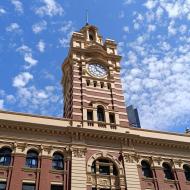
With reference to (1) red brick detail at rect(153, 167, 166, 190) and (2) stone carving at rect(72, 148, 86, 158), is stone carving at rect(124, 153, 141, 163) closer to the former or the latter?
(1) red brick detail at rect(153, 167, 166, 190)

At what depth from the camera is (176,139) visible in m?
36.2

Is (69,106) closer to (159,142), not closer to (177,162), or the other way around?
(159,142)

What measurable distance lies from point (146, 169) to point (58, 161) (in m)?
9.15

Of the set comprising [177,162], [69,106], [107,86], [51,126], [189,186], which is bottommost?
[189,186]

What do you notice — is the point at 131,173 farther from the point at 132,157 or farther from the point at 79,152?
the point at 79,152

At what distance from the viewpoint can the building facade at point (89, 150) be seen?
29.3 m

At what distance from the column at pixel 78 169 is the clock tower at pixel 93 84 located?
11.6 feet

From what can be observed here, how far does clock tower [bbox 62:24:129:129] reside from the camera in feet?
117

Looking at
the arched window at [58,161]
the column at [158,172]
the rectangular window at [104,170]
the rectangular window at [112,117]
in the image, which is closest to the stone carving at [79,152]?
the arched window at [58,161]

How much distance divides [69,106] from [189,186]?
15693 mm

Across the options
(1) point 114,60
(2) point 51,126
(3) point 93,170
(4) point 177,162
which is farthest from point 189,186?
(1) point 114,60

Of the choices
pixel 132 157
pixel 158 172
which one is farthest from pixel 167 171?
pixel 132 157

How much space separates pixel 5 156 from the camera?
97.2 ft

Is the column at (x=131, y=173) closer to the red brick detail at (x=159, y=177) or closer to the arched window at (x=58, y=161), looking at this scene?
the red brick detail at (x=159, y=177)
